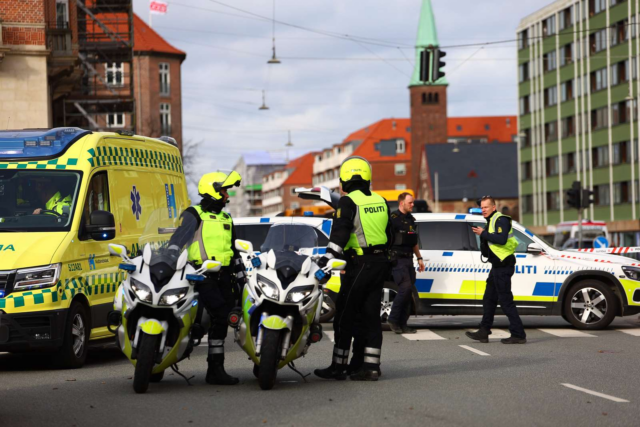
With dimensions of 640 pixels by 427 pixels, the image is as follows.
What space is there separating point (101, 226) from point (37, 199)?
0.96m

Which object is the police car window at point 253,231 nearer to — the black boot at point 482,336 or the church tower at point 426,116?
the black boot at point 482,336

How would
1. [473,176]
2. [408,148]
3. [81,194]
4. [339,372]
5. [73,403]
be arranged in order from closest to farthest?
[73,403], [339,372], [81,194], [473,176], [408,148]

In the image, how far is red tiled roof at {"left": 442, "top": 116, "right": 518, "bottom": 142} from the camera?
16612 cm

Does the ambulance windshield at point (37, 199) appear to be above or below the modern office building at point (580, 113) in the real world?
below

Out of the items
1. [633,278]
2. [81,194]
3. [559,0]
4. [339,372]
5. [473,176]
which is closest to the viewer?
[339,372]

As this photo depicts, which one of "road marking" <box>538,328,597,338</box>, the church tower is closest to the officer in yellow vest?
"road marking" <box>538,328,597,338</box>

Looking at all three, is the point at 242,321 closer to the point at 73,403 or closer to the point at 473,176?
the point at 73,403

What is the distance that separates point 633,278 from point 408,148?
142995 mm

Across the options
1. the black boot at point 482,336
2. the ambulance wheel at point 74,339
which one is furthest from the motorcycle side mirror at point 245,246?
the black boot at point 482,336

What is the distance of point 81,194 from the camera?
38.4 feet

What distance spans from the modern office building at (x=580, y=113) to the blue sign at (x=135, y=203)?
5556 centimetres

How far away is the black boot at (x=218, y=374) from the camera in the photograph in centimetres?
962

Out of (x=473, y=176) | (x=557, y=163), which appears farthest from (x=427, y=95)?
(x=557, y=163)

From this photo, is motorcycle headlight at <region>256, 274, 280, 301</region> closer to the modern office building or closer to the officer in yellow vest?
the officer in yellow vest
